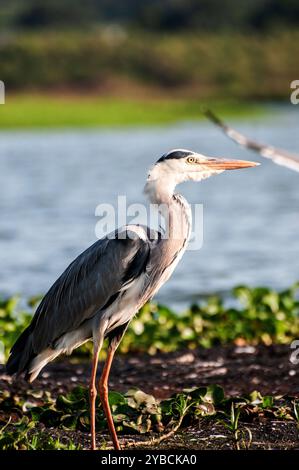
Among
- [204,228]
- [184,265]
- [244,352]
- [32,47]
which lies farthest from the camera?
[32,47]

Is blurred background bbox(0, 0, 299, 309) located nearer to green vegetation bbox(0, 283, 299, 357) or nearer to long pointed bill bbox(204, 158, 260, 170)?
green vegetation bbox(0, 283, 299, 357)

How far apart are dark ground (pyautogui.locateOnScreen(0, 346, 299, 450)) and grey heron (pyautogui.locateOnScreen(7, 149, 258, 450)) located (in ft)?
1.55

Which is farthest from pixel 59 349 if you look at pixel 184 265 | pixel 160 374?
pixel 184 265

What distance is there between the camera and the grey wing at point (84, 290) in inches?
227

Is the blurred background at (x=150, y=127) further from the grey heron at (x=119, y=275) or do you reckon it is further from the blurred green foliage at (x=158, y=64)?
the grey heron at (x=119, y=275)

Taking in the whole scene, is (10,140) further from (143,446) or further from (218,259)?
(143,446)

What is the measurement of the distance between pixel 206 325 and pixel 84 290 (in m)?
3.23

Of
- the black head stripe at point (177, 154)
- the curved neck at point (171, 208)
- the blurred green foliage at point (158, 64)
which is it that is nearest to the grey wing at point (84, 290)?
the curved neck at point (171, 208)

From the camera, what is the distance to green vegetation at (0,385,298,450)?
5.73 metres

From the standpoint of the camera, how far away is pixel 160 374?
752 cm

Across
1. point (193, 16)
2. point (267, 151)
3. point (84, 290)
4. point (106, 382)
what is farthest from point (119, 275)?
point (193, 16)

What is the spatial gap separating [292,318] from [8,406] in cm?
323

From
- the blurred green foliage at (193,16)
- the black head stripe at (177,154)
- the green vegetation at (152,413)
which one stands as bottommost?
the green vegetation at (152,413)

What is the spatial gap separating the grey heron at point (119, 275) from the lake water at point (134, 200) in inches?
204
